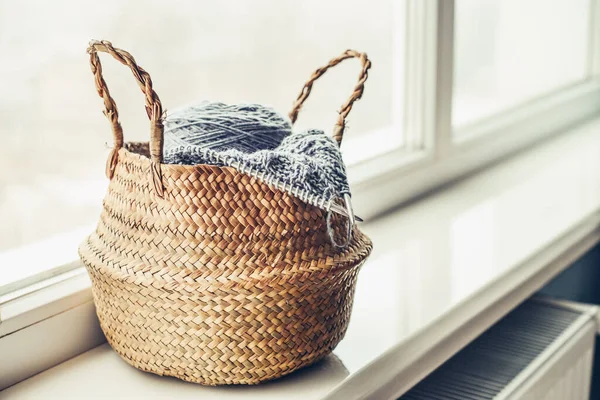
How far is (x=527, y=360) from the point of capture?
1.11 meters

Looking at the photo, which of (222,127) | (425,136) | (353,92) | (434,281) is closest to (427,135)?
(425,136)

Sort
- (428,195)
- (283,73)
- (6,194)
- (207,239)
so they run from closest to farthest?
(207,239) → (6,194) → (283,73) → (428,195)

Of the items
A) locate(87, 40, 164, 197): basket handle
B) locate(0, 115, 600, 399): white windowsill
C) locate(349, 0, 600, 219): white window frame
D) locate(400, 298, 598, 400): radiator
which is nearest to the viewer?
locate(87, 40, 164, 197): basket handle

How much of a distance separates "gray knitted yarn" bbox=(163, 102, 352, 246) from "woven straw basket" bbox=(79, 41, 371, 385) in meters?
0.02

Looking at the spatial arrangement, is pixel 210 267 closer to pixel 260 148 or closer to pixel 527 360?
pixel 260 148

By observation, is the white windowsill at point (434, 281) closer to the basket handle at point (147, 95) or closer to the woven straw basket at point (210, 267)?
the woven straw basket at point (210, 267)

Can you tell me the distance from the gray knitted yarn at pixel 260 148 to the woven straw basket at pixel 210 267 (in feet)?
Result: 0.06

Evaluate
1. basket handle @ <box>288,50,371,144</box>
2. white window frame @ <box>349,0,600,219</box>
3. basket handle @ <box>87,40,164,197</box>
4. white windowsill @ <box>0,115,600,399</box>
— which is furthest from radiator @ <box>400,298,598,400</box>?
basket handle @ <box>87,40,164,197</box>

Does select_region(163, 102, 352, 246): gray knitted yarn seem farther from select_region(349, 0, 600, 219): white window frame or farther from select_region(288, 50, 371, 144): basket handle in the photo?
select_region(349, 0, 600, 219): white window frame

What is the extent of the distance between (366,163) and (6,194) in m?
0.66

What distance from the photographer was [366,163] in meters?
1.31

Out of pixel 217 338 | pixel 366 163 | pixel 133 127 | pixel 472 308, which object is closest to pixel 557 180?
pixel 366 163

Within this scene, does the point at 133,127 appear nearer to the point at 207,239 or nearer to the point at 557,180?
the point at 207,239

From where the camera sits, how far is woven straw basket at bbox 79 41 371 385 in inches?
26.1
